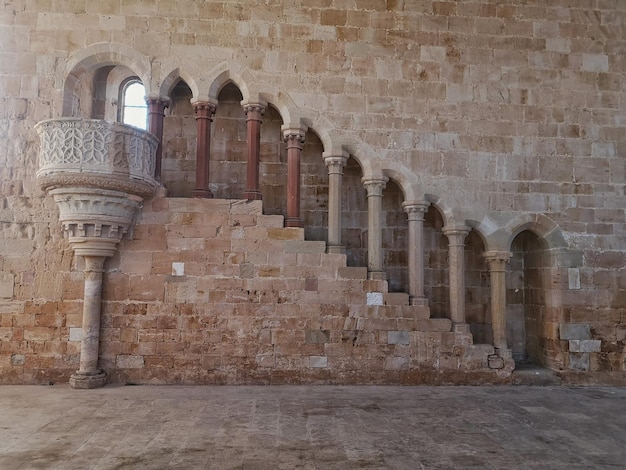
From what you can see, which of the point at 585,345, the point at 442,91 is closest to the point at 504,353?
the point at 585,345

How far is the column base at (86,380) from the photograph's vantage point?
601 cm

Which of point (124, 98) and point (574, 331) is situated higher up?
point (124, 98)

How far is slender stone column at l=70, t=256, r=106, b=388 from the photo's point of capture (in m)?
6.16

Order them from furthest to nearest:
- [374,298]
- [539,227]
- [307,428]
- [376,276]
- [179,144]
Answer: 1. [179,144]
2. [539,227]
3. [376,276]
4. [374,298]
5. [307,428]

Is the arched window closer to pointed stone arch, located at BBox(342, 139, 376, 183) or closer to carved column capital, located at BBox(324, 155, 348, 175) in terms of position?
carved column capital, located at BBox(324, 155, 348, 175)

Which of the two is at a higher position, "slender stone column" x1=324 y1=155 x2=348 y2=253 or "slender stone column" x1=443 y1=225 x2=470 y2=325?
"slender stone column" x1=324 y1=155 x2=348 y2=253

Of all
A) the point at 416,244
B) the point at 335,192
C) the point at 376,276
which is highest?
the point at 335,192

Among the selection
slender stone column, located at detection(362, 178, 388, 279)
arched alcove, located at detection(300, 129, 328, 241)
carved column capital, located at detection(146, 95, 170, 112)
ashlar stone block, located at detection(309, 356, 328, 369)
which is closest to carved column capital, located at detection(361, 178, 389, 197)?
slender stone column, located at detection(362, 178, 388, 279)

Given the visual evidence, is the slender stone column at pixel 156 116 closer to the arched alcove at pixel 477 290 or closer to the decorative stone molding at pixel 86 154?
the decorative stone molding at pixel 86 154

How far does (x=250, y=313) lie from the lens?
6.54m

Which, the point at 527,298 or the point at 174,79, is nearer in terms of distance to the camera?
the point at 174,79

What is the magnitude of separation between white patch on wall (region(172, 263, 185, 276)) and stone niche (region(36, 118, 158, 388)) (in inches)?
33.0

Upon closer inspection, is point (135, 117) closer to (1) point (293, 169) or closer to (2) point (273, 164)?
(2) point (273, 164)

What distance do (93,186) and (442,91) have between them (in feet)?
17.4
